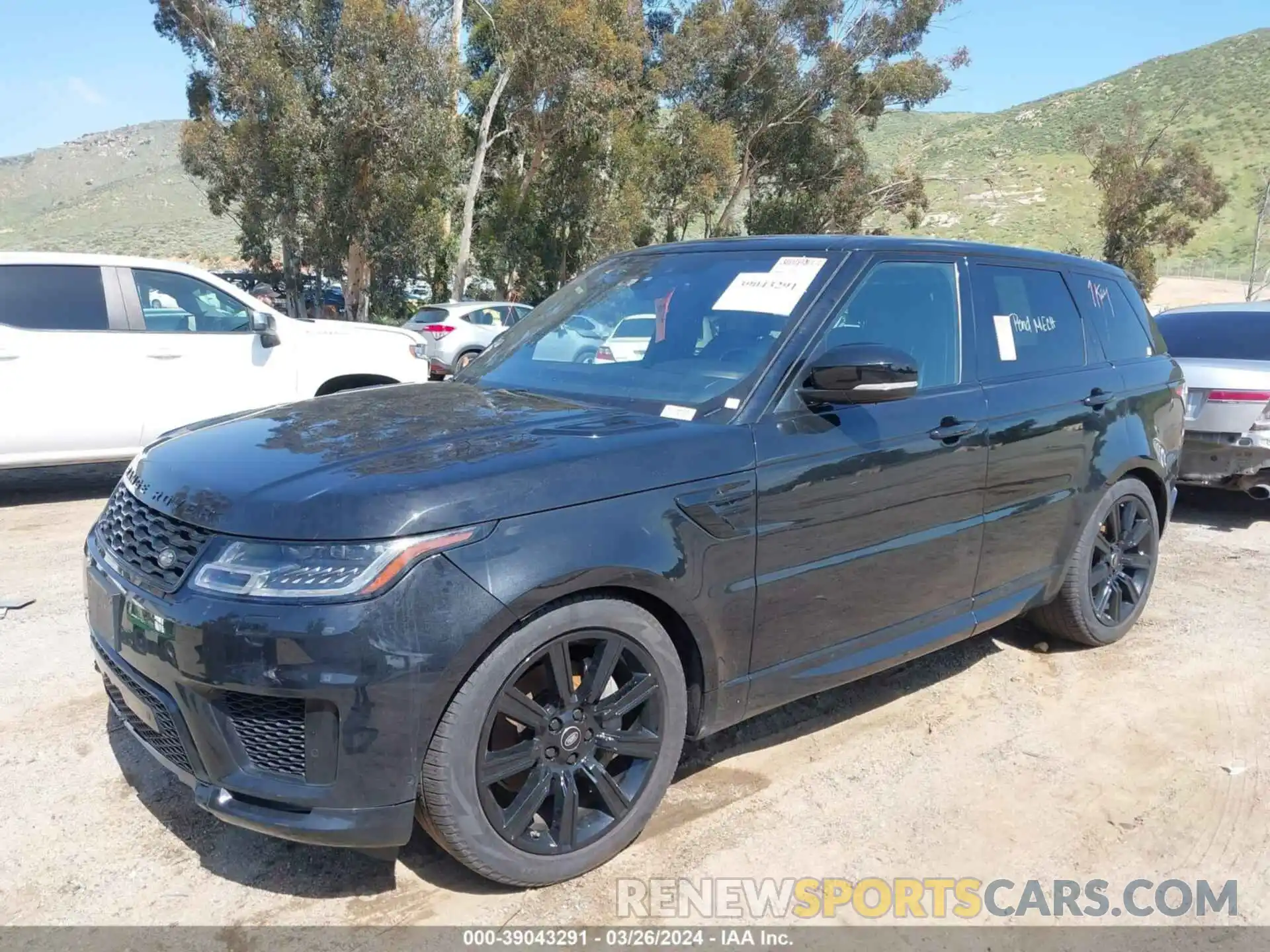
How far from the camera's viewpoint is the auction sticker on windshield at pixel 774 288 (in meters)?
3.34

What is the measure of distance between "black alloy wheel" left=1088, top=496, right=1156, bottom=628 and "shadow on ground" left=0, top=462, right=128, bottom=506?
22.9 feet

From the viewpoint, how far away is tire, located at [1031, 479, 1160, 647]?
14.3ft

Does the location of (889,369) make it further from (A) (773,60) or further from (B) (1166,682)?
(A) (773,60)

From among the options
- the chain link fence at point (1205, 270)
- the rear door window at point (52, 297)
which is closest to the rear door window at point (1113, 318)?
the rear door window at point (52, 297)

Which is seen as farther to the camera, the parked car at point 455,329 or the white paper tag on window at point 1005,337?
the parked car at point 455,329

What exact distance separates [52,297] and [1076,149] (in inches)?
2805

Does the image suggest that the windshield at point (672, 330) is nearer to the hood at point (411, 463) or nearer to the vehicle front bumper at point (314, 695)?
the hood at point (411, 463)

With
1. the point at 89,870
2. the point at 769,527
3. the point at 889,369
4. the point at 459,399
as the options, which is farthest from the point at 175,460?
the point at 889,369

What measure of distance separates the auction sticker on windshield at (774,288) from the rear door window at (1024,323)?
0.91 meters

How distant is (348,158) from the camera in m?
21.5

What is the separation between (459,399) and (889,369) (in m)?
1.47

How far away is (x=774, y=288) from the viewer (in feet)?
11.2

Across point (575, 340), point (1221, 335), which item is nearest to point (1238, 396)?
point (1221, 335)

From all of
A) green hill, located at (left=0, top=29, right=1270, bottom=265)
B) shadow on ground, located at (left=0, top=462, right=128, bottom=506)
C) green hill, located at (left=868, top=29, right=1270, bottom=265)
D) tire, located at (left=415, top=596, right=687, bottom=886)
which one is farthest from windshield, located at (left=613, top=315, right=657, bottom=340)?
green hill, located at (left=868, top=29, right=1270, bottom=265)
